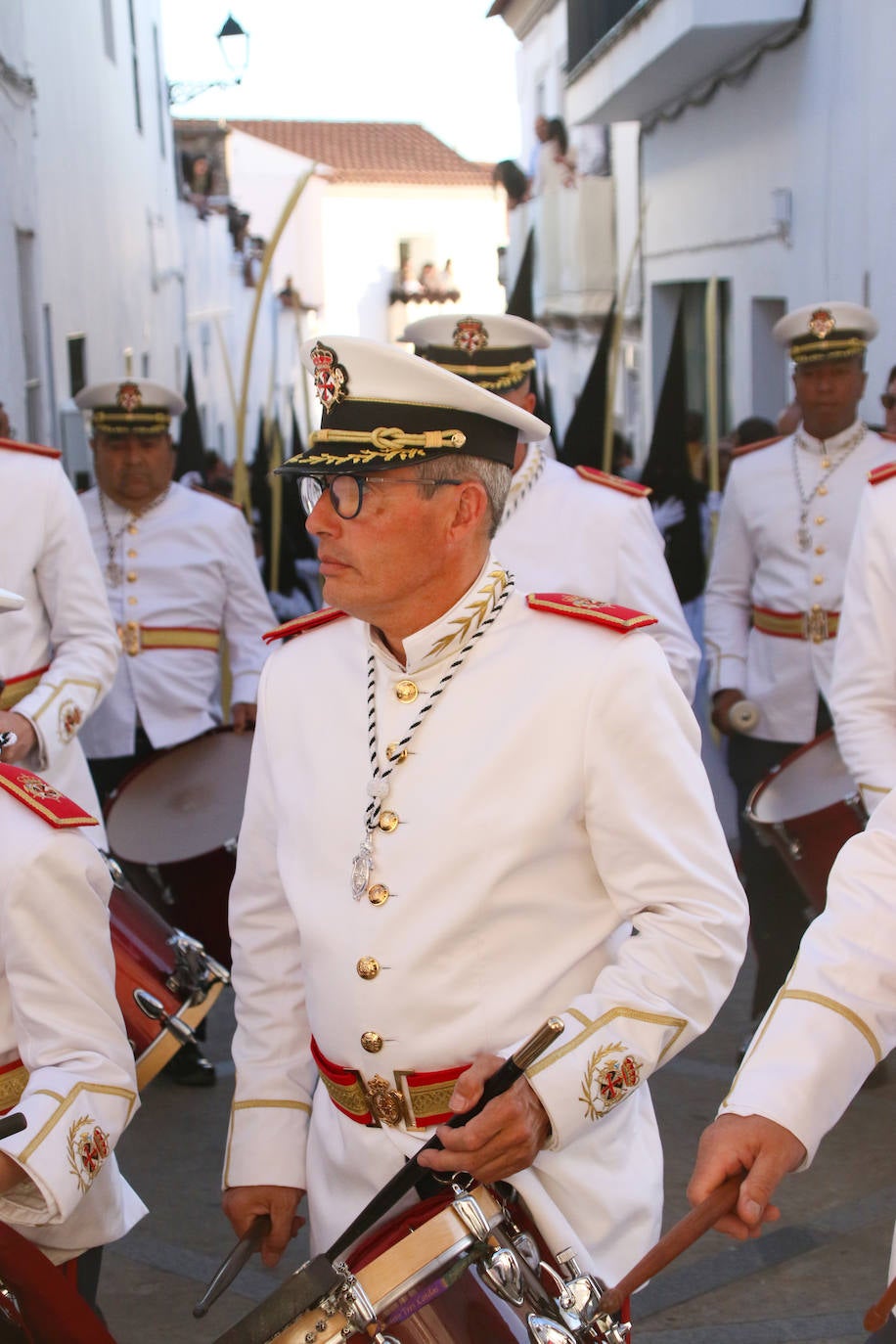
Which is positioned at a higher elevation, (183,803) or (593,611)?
(593,611)

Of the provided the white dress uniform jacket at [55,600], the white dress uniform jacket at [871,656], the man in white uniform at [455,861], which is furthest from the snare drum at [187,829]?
the man in white uniform at [455,861]

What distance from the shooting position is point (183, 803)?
5047 mm

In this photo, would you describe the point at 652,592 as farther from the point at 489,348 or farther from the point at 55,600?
the point at 55,600

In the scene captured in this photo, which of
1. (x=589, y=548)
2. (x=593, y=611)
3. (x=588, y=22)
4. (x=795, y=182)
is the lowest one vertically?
(x=589, y=548)

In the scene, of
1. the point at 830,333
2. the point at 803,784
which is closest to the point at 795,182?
the point at 830,333

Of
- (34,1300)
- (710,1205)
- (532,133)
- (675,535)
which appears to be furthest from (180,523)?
(532,133)

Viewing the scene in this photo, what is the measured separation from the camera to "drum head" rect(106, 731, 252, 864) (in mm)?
4891

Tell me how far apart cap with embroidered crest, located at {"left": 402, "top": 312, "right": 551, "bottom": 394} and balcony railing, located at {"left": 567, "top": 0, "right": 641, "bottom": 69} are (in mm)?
11790

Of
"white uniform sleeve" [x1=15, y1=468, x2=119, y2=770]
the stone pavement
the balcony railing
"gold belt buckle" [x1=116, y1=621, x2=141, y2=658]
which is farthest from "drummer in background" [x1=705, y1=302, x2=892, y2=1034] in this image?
the balcony railing

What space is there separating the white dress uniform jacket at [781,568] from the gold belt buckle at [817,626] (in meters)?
0.02

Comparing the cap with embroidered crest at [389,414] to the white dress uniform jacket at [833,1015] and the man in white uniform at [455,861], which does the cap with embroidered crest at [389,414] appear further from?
the white dress uniform jacket at [833,1015]

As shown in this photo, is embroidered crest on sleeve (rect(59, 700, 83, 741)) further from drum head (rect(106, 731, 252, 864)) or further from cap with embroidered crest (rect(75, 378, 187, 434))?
cap with embroidered crest (rect(75, 378, 187, 434))

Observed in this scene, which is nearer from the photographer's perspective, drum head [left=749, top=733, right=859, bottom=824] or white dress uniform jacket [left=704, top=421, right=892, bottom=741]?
drum head [left=749, top=733, right=859, bottom=824]

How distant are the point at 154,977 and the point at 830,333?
10.8 feet
